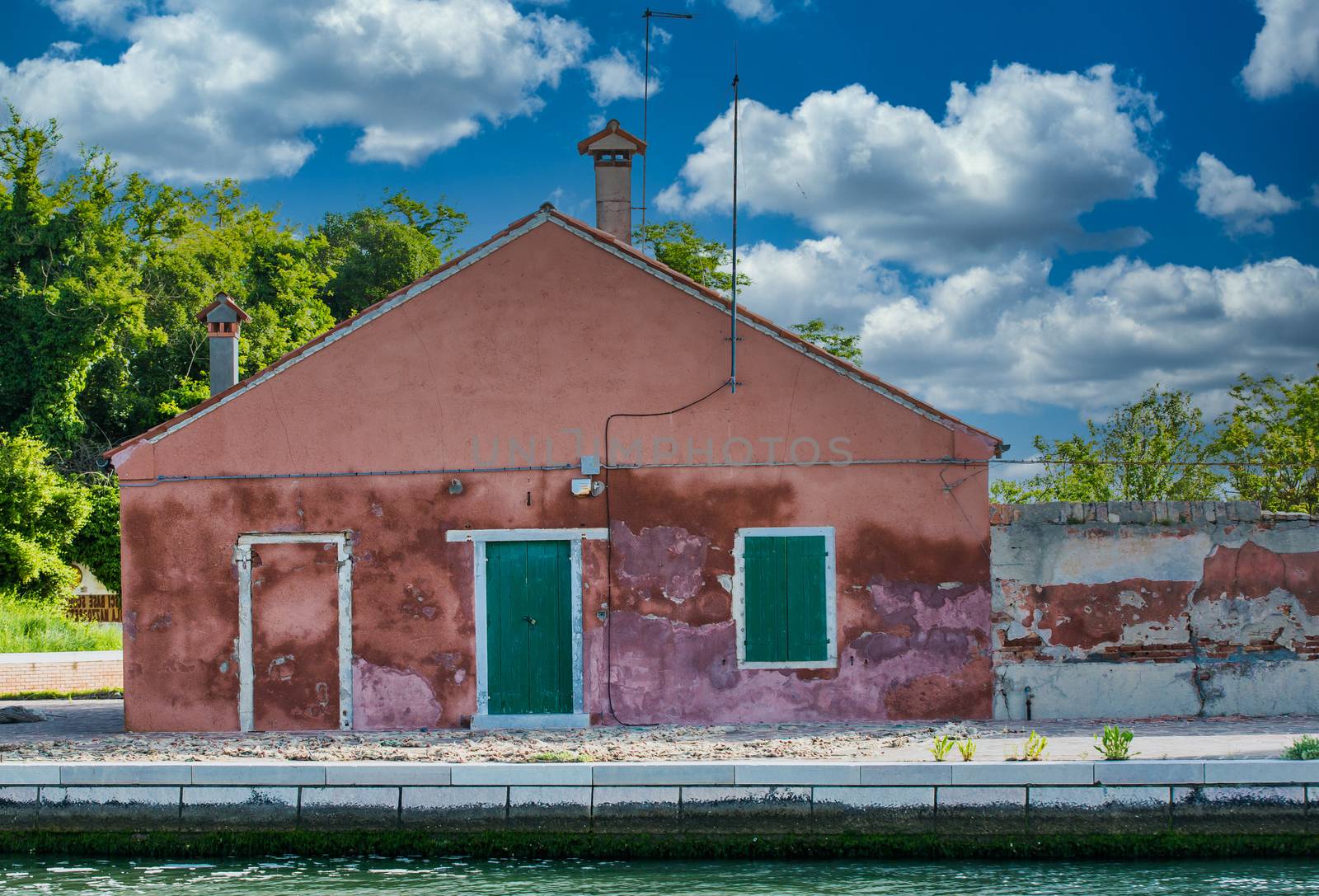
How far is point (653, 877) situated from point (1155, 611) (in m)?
6.86

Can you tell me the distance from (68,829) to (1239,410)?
24382mm

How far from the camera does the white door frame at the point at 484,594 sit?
1462 centimetres

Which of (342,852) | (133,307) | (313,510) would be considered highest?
(133,307)

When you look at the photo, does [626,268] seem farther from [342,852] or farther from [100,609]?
[100,609]

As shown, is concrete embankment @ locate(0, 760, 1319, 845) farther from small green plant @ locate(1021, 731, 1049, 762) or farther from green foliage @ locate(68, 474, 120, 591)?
green foliage @ locate(68, 474, 120, 591)

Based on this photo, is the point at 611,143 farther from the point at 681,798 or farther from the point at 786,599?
the point at 681,798

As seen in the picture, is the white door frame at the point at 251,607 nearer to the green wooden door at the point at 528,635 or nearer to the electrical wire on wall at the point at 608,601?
the green wooden door at the point at 528,635

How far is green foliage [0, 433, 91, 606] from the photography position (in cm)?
2772

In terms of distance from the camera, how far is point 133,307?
3219 centimetres

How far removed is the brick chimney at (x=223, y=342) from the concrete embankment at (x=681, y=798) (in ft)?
24.1

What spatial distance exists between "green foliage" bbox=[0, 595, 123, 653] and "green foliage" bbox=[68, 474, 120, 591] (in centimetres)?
314

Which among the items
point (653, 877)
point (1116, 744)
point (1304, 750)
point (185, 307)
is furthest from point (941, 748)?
point (185, 307)

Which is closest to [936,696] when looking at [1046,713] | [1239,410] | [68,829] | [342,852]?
[1046,713]

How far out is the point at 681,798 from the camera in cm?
1057
